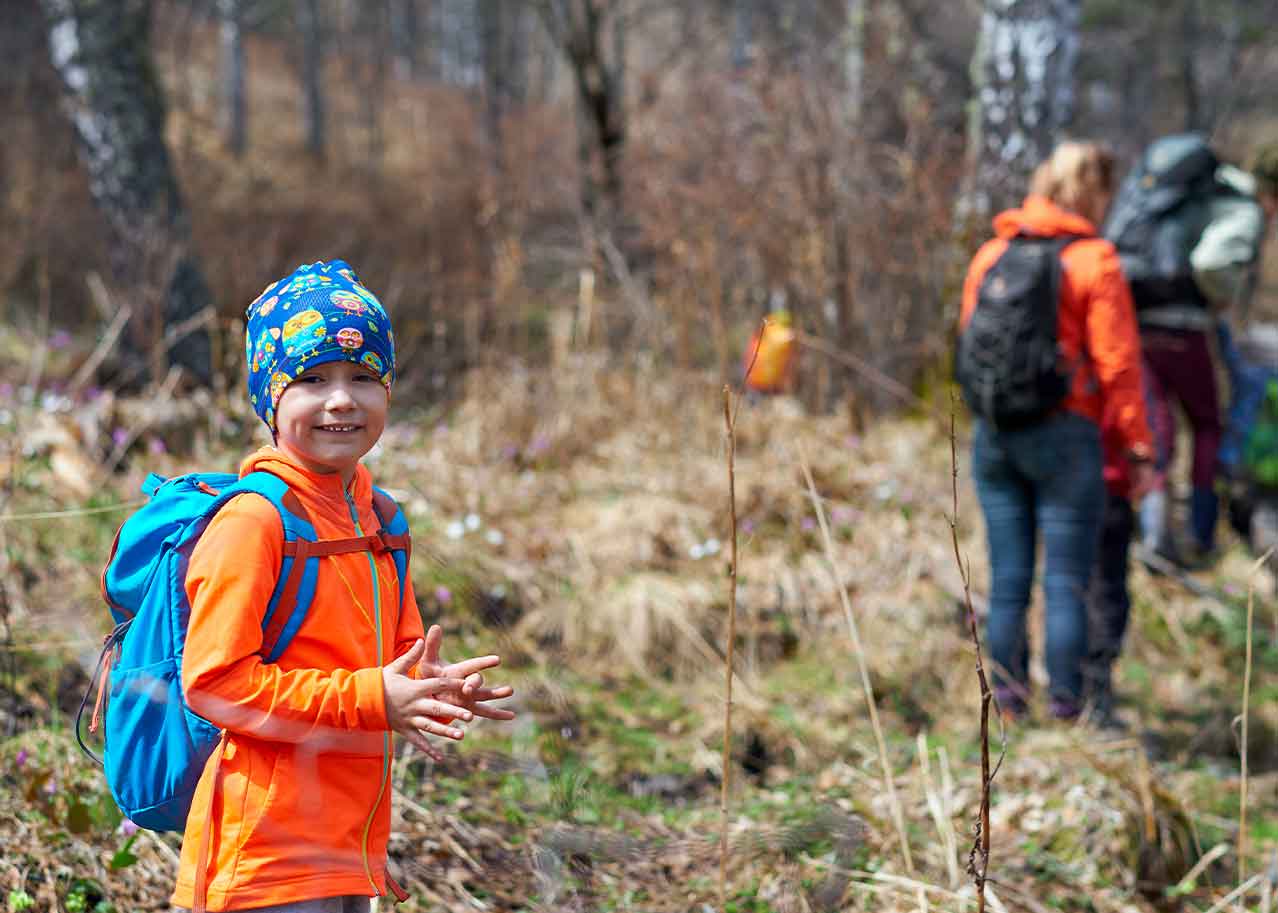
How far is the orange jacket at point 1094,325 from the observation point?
10.8ft

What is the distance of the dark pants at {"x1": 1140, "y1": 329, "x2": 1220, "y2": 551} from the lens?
16.0ft

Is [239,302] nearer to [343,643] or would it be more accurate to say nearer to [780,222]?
[780,222]

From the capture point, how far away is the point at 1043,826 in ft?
9.47

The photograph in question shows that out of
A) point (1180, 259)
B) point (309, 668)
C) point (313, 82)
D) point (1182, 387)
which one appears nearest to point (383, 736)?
point (309, 668)

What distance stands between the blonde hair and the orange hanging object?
8.37ft

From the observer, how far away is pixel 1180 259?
4.53 meters

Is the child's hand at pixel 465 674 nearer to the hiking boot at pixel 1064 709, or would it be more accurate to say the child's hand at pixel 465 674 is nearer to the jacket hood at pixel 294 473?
the jacket hood at pixel 294 473

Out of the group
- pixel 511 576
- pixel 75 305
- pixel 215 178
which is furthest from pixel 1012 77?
pixel 215 178

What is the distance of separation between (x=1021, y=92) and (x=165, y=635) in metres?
5.24

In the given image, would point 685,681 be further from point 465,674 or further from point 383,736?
point 465,674

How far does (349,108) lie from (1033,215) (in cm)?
2279

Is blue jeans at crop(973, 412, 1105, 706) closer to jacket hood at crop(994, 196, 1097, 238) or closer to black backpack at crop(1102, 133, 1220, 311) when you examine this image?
jacket hood at crop(994, 196, 1097, 238)

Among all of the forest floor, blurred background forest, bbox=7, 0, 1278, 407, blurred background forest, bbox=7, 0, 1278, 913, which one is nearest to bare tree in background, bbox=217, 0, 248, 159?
blurred background forest, bbox=7, 0, 1278, 407

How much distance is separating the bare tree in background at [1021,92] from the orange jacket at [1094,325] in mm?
2275
